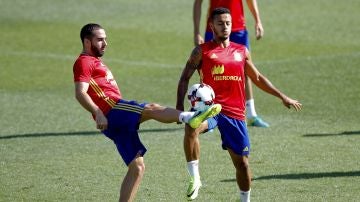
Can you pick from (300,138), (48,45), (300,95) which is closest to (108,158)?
(300,138)

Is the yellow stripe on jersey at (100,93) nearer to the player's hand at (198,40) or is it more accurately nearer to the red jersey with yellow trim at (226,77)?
the red jersey with yellow trim at (226,77)

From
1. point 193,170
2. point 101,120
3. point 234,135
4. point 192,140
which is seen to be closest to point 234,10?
point 192,140

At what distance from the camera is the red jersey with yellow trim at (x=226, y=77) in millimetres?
11211

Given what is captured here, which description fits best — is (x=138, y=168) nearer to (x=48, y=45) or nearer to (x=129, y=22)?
(x=48, y=45)

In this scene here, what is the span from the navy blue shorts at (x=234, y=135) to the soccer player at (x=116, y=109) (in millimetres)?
738

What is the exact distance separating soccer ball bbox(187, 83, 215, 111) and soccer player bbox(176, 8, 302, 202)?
41cm

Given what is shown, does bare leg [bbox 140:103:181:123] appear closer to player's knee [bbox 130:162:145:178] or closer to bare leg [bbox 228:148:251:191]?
player's knee [bbox 130:162:145:178]

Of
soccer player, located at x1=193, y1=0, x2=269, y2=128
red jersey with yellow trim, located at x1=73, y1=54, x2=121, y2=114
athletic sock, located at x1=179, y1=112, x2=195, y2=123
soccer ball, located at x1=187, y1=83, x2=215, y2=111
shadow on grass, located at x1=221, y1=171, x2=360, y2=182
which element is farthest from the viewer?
soccer player, located at x1=193, y1=0, x2=269, y2=128

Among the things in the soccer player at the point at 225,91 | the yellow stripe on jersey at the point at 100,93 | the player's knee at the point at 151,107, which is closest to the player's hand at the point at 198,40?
the soccer player at the point at 225,91

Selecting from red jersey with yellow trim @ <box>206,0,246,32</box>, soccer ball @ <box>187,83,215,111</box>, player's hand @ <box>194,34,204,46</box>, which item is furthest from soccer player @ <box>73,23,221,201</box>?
red jersey with yellow trim @ <box>206,0,246,32</box>

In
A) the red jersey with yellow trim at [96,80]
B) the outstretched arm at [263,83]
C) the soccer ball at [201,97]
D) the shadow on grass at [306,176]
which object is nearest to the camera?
the soccer ball at [201,97]

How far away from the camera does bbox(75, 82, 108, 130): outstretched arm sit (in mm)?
10266

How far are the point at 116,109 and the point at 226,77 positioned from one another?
140cm

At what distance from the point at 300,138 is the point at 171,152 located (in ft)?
7.42
